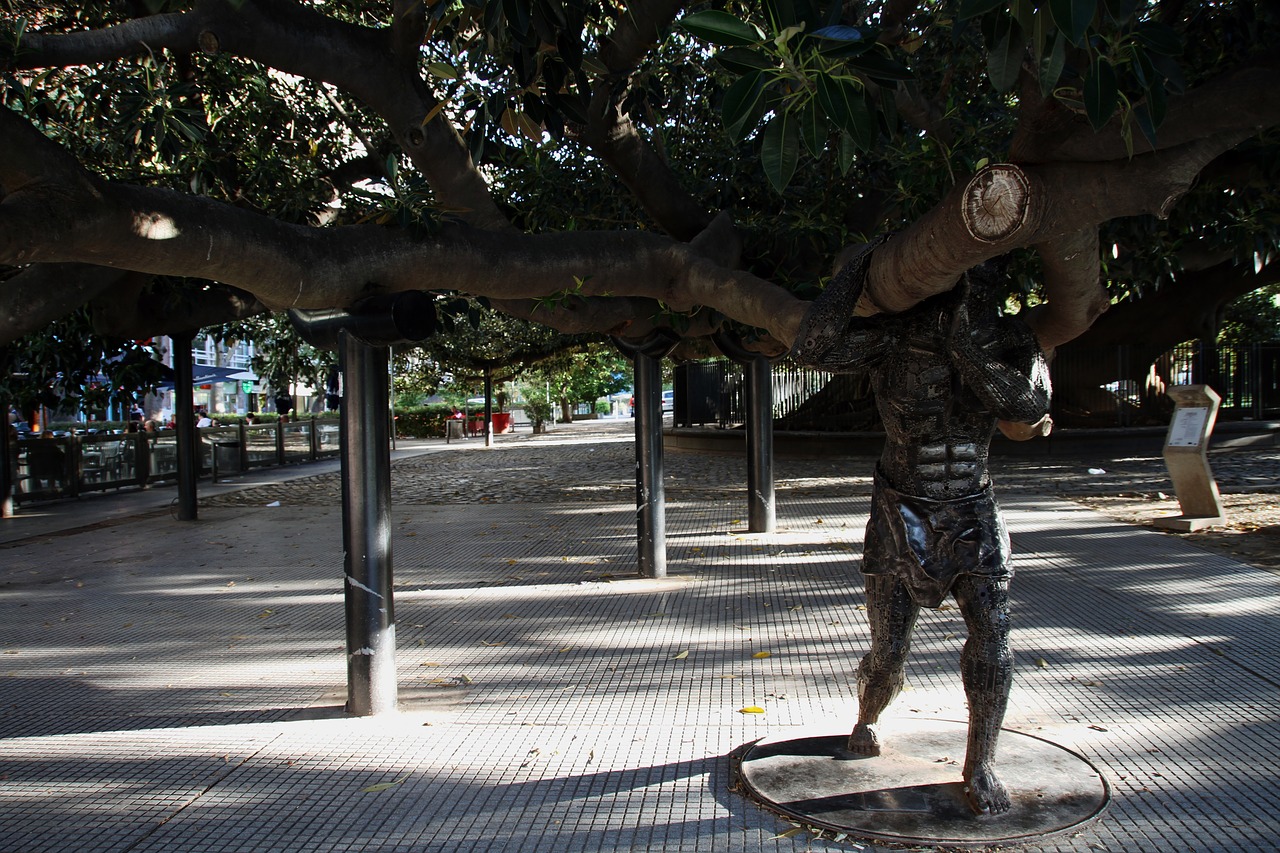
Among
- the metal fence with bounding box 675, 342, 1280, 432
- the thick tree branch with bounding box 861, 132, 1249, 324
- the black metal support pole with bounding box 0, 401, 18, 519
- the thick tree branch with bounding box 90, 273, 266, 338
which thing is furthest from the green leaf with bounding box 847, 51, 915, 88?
the metal fence with bounding box 675, 342, 1280, 432

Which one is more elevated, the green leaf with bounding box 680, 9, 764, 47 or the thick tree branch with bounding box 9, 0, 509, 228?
the thick tree branch with bounding box 9, 0, 509, 228

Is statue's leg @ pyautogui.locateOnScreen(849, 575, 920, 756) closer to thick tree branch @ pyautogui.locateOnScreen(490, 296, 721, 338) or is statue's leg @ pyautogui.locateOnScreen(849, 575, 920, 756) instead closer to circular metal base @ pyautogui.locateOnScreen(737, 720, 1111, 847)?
circular metal base @ pyautogui.locateOnScreen(737, 720, 1111, 847)

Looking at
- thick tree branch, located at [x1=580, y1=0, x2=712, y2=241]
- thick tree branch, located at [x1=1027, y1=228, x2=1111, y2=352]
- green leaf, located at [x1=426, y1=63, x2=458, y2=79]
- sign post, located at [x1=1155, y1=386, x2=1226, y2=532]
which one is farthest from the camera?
sign post, located at [x1=1155, y1=386, x2=1226, y2=532]

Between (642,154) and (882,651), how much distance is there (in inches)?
140

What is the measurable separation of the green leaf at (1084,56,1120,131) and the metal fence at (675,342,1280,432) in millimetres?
17029

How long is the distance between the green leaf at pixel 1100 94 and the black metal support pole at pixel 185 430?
13182mm

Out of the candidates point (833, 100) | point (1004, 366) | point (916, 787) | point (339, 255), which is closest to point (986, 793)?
point (916, 787)

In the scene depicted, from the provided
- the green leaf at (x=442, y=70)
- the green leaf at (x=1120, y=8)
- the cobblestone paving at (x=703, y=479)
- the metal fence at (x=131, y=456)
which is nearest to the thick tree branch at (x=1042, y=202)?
the green leaf at (x=1120, y=8)

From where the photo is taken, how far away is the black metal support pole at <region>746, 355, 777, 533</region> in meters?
10.8

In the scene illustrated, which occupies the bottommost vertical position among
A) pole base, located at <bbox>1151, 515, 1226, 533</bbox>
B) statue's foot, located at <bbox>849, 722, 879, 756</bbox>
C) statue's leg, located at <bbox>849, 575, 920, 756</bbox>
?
statue's foot, located at <bbox>849, 722, 879, 756</bbox>

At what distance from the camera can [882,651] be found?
414cm

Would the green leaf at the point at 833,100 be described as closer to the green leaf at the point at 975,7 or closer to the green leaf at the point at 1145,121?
the green leaf at the point at 975,7

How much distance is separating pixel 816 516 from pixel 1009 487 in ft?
12.7

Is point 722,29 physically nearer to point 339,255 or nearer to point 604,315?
point 339,255
